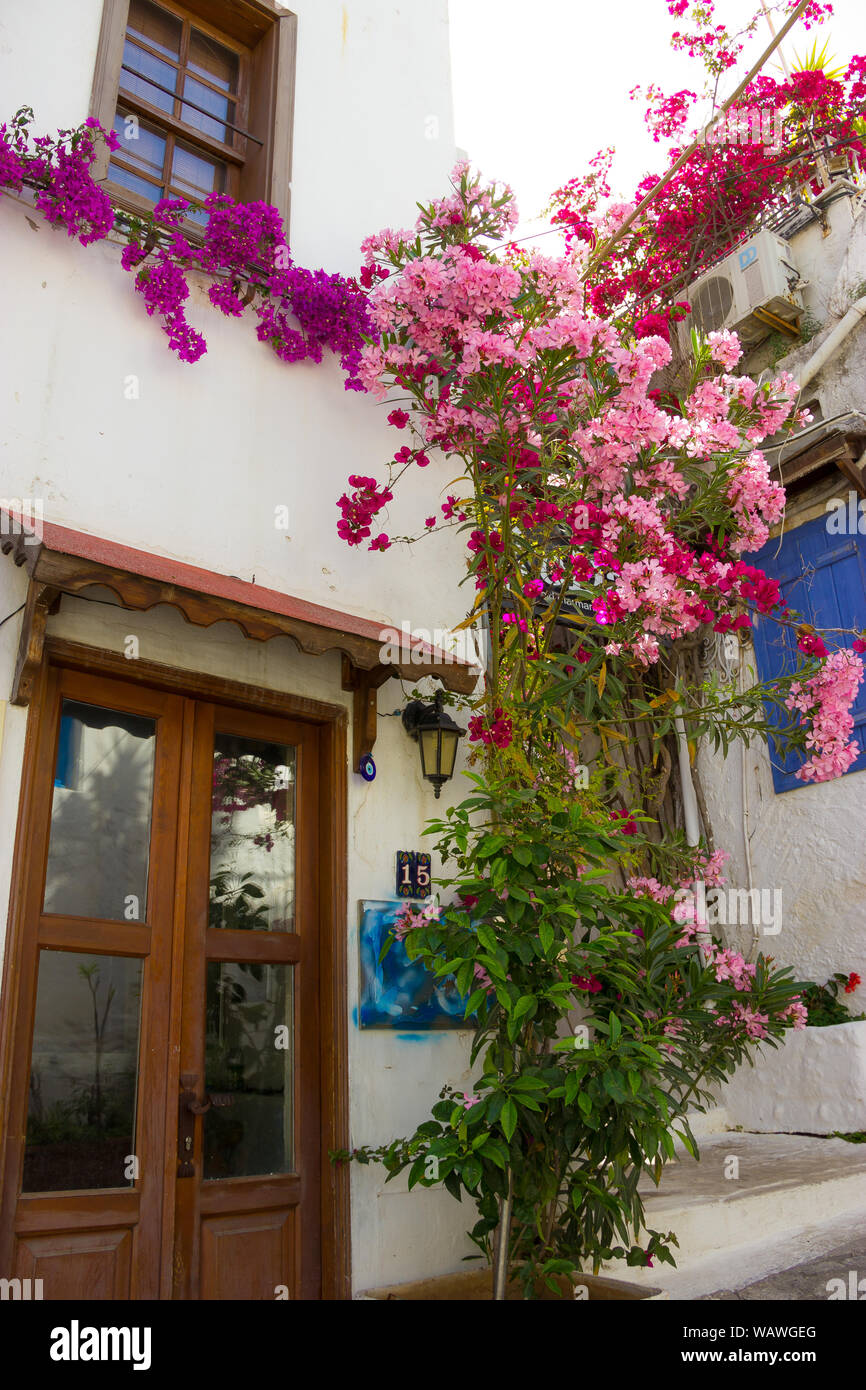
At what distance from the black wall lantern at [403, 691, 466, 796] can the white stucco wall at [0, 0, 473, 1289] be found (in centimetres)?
10

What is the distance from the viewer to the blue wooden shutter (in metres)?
6.53

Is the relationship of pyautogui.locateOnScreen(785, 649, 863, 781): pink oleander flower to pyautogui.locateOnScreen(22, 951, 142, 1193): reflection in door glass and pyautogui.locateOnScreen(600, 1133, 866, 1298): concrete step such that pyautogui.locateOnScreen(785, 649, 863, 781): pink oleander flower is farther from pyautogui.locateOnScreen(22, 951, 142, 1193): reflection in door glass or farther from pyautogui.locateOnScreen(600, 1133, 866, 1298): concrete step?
pyautogui.locateOnScreen(22, 951, 142, 1193): reflection in door glass

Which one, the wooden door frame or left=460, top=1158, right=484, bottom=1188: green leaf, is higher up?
the wooden door frame

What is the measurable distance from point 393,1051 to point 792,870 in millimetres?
3646

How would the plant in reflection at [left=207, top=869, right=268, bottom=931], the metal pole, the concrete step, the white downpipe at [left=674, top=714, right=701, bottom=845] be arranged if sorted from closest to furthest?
the metal pole < the plant in reflection at [left=207, top=869, right=268, bottom=931] < the concrete step < the white downpipe at [left=674, top=714, right=701, bottom=845]

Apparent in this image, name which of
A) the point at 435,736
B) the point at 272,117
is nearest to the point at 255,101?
the point at 272,117

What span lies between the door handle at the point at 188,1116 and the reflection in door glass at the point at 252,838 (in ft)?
1.95

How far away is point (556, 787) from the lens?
4125 mm

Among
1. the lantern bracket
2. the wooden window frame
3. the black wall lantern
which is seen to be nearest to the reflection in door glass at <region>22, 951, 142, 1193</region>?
the lantern bracket

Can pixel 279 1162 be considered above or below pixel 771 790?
below

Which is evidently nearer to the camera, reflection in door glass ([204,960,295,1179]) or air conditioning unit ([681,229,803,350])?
reflection in door glass ([204,960,295,1179])

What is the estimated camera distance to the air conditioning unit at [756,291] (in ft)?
25.0
